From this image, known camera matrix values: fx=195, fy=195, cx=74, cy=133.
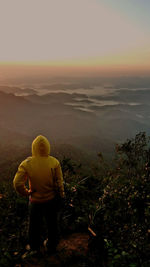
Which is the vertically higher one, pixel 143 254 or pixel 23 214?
pixel 143 254

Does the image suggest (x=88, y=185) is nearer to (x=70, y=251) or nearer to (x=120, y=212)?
(x=120, y=212)

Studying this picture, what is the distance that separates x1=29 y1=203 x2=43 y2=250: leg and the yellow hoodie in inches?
6.3

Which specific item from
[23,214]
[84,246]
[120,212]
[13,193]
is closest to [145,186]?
[120,212]

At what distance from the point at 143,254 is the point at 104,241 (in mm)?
811

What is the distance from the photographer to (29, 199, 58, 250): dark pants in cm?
370

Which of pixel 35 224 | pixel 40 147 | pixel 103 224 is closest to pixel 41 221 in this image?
pixel 35 224

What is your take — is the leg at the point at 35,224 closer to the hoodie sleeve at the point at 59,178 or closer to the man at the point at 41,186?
the man at the point at 41,186

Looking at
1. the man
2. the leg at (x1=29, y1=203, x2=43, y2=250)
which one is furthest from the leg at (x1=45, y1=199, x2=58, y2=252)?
the leg at (x1=29, y1=203, x2=43, y2=250)

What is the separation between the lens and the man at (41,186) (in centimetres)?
349

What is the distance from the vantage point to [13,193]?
6.64 metres

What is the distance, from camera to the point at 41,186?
359 cm

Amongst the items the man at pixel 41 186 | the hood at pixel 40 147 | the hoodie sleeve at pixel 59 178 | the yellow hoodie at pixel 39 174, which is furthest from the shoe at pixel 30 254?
the hood at pixel 40 147

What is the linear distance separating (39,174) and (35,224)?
1066 millimetres

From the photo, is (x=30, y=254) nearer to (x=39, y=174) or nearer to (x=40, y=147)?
(x=39, y=174)
